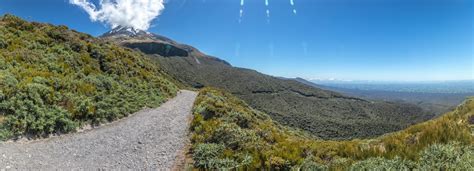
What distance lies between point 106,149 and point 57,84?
23.8ft

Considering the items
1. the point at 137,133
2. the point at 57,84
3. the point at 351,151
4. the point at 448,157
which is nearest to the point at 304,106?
the point at 57,84

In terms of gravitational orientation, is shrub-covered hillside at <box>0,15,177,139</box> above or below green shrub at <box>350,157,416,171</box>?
above

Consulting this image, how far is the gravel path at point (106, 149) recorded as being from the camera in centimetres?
881

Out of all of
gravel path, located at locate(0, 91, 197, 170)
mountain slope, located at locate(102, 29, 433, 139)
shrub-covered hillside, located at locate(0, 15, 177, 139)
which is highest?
shrub-covered hillside, located at locate(0, 15, 177, 139)

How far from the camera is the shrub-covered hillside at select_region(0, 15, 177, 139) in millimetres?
11414

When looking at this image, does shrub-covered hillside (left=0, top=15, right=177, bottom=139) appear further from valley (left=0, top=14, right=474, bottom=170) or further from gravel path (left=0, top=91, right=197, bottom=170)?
gravel path (left=0, top=91, right=197, bottom=170)

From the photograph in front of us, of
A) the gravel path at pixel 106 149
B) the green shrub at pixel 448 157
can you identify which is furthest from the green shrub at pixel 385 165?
the gravel path at pixel 106 149

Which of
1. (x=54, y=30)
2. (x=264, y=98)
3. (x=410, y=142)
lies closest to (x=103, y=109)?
(x=410, y=142)

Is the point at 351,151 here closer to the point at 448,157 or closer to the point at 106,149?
the point at 448,157

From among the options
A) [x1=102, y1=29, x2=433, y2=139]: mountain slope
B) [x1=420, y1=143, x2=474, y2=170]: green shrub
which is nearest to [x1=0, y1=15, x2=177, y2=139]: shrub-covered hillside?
[x1=420, y1=143, x2=474, y2=170]: green shrub

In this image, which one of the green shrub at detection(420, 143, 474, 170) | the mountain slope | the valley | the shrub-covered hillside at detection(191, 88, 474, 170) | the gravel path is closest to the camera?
the green shrub at detection(420, 143, 474, 170)

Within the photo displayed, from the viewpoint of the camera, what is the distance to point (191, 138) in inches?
481

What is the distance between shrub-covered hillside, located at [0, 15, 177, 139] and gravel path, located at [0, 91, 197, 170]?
38.7 inches

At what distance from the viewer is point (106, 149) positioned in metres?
10.4
